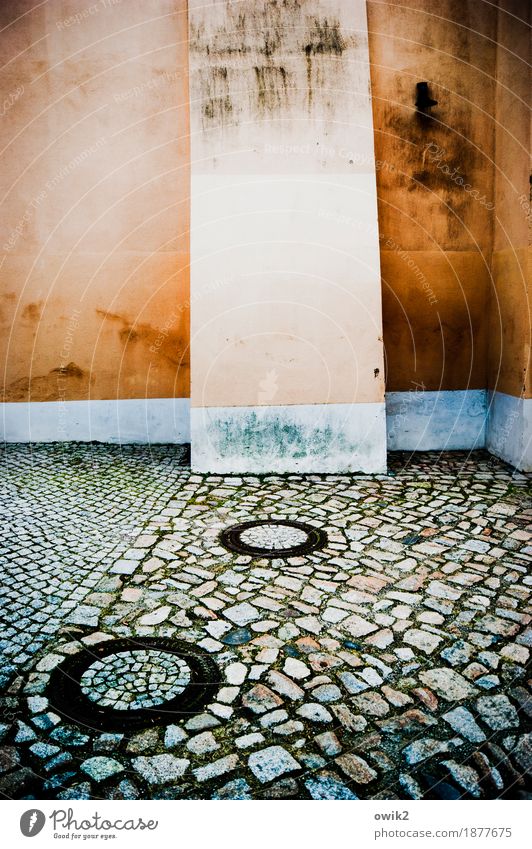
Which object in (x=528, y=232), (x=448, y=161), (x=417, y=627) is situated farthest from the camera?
(x=448, y=161)

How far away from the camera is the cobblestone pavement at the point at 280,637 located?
2641 millimetres

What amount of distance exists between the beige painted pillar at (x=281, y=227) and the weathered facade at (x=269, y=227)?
23 mm

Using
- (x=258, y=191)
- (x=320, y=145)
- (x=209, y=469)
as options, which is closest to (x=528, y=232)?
(x=320, y=145)

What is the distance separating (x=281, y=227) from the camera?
6.78 meters

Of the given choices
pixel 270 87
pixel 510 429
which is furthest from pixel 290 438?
pixel 270 87

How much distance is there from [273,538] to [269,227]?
3.64 metres

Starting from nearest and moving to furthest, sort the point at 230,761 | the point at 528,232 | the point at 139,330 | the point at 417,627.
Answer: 1. the point at 230,761
2. the point at 417,627
3. the point at 528,232
4. the point at 139,330

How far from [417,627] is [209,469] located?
11.9ft

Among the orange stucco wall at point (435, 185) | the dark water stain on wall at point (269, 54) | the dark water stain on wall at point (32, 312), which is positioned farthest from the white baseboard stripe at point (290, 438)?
the dark water stain on wall at point (269, 54)

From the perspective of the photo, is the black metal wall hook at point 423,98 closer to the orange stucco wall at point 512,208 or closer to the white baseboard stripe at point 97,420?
the orange stucco wall at point 512,208

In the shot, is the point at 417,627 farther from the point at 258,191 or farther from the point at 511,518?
the point at 258,191

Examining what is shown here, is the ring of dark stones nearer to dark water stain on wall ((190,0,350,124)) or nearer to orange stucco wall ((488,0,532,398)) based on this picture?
orange stucco wall ((488,0,532,398))

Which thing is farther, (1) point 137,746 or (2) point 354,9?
(2) point 354,9

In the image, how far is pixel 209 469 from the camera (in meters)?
6.90
